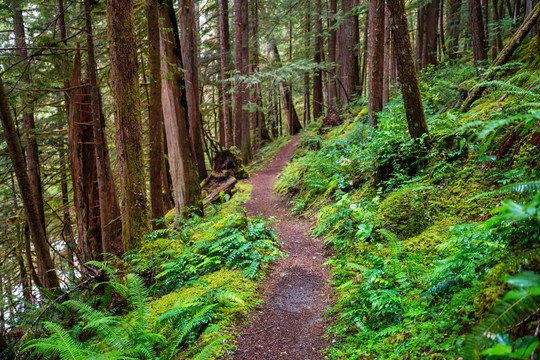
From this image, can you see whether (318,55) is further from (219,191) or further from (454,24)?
(219,191)

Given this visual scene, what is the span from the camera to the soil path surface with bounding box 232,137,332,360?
2.99 meters

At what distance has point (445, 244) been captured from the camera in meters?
2.89

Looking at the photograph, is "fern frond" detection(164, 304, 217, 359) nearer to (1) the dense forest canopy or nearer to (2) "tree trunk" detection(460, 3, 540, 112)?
(1) the dense forest canopy

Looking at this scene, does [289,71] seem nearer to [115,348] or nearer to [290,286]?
[290,286]

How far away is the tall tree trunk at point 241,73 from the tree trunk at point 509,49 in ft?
32.4

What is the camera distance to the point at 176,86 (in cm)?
707

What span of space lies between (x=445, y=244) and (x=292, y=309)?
6.59ft

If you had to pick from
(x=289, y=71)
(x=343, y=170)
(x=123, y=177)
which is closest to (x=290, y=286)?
(x=123, y=177)

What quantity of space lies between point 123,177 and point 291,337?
3923mm

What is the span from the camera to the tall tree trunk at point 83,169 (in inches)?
330

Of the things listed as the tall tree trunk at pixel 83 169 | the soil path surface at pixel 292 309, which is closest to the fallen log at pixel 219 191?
the tall tree trunk at pixel 83 169

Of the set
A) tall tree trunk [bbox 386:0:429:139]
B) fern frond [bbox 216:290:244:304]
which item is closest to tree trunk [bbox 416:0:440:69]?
tall tree trunk [bbox 386:0:429:139]

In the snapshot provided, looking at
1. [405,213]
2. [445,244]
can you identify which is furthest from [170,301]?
[405,213]

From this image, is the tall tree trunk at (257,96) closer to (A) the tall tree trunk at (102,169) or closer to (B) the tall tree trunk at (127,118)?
(A) the tall tree trunk at (102,169)
